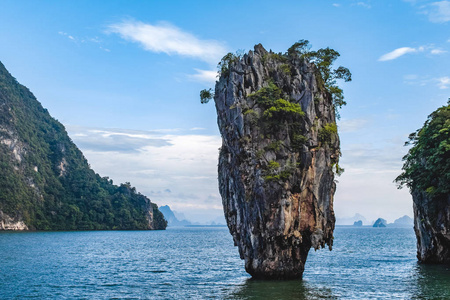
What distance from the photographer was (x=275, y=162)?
113ft

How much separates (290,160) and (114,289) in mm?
17231

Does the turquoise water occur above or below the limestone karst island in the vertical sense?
below

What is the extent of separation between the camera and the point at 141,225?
184m

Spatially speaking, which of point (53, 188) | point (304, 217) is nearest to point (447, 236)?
point (304, 217)

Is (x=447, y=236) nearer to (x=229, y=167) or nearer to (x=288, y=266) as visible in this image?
(x=288, y=266)

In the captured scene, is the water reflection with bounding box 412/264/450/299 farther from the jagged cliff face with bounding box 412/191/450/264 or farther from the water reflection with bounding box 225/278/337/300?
the water reflection with bounding box 225/278/337/300

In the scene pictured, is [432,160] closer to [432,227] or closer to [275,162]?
[432,227]

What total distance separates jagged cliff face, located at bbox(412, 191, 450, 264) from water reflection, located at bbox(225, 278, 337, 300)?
17224mm

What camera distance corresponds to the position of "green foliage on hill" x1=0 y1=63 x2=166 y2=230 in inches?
5653

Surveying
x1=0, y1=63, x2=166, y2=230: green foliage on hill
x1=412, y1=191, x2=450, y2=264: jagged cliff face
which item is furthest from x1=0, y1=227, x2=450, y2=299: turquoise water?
x1=0, y1=63, x2=166, y2=230: green foliage on hill

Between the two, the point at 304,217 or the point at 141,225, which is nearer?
the point at 304,217

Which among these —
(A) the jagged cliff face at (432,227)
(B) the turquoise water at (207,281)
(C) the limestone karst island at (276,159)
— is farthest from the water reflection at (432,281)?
(C) the limestone karst island at (276,159)

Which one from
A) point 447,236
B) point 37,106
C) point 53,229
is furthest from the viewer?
point 37,106

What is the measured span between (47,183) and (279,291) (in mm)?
150466
